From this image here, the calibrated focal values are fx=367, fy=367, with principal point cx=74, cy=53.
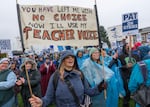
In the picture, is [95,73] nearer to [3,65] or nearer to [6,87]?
[6,87]

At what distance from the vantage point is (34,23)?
18.8 ft

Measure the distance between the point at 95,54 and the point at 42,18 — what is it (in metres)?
1.27

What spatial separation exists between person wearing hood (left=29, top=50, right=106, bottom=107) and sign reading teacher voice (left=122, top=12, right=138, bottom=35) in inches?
163

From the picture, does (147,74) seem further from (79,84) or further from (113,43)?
(113,43)

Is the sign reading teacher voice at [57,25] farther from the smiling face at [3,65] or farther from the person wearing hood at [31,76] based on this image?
the person wearing hood at [31,76]

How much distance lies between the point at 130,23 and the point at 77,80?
4574mm

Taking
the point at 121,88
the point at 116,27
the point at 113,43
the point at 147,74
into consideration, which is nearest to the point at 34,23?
the point at 147,74

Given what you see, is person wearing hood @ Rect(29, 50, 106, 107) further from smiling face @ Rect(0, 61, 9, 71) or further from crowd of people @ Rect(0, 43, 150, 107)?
smiling face @ Rect(0, 61, 9, 71)

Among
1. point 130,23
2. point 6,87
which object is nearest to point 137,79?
point 6,87

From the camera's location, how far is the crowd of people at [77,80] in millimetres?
4730

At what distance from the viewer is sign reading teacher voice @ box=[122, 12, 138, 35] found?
8844mm

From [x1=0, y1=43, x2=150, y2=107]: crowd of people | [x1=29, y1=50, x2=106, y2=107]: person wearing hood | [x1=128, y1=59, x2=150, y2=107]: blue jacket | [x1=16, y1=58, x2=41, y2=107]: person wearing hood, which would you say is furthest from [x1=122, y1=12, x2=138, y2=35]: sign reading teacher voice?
[x1=29, y1=50, x2=106, y2=107]: person wearing hood

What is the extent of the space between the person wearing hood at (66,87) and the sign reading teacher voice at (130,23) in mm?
4129

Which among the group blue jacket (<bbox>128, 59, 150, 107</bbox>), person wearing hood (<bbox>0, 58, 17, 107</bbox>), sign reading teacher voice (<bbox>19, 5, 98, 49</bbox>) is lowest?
person wearing hood (<bbox>0, 58, 17, 107</bbox>)
